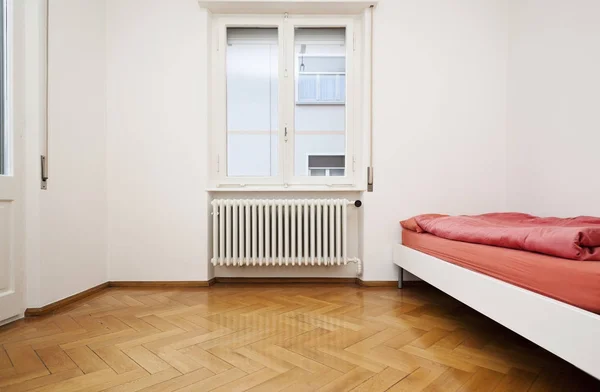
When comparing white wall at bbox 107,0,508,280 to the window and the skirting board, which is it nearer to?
the skirting board

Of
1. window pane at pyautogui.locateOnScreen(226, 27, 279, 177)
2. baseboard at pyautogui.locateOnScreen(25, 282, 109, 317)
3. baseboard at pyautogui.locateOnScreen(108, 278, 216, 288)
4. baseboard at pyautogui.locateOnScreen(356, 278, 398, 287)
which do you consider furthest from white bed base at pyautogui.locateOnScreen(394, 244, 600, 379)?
baseboard at pyautogui.locateOnScreen(25, 282, 109, 317)

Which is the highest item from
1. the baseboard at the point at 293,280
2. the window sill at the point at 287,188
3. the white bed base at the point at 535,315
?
the window sill at the point at 287,188

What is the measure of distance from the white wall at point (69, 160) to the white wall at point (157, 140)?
104mm

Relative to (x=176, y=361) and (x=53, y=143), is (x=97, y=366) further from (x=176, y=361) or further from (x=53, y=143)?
(x=53, y=143)

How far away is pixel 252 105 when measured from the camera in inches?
111

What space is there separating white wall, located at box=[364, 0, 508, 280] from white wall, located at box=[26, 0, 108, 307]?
2055 mm

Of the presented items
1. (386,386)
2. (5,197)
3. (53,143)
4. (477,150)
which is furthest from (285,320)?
(477,150)

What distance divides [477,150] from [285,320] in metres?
2.01

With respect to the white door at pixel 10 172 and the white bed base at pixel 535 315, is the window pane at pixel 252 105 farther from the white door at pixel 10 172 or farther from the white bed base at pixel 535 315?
the white bed base at pixel 535 315

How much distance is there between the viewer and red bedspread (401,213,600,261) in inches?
41.6

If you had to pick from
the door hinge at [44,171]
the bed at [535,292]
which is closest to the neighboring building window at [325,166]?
the bed at [535,292]

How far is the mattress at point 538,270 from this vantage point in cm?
95

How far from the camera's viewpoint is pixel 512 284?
1.26 metres

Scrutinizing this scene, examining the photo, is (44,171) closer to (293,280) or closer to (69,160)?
(69,160)
